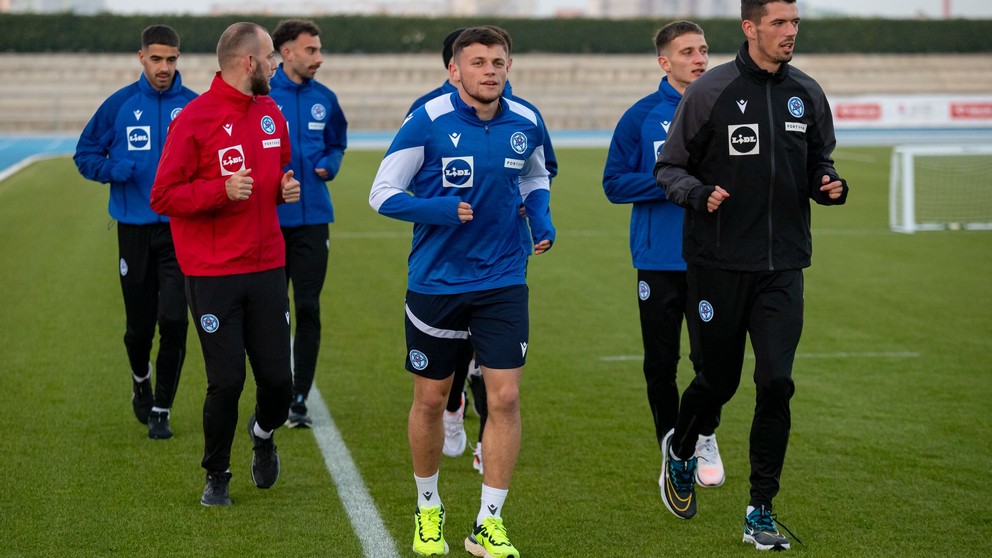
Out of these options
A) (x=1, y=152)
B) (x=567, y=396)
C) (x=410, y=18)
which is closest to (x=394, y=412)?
(x=567, y=396)

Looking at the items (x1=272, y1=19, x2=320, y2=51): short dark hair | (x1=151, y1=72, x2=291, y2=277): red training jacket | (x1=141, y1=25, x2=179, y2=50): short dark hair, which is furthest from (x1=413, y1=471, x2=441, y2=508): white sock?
(x1=272, y1=19, x2=320, y2=51): short dark hair

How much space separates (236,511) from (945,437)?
4003 mm

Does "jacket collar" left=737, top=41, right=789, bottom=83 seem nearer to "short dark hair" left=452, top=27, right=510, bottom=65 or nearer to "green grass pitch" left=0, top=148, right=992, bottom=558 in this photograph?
"short dark hair" left=452, top=27, right=510, bottom=65

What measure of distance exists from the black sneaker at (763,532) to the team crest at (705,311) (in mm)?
819

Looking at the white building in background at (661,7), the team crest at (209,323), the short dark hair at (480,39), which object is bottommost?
the team crest at (209,323)

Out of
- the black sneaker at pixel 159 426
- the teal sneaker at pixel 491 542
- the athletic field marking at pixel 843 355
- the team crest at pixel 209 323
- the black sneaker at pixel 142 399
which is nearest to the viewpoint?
the teal sneaker at pixel 491 542

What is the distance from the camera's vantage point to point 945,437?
7.22 meters

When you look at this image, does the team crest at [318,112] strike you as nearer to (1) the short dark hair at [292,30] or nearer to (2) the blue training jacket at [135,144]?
(1) the short dark hair at [292,30]

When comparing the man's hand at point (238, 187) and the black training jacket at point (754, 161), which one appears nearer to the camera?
the black training jacket at point (754, 161)

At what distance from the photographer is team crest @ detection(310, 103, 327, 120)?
7.70 meters

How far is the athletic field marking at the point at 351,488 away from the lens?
5.29m

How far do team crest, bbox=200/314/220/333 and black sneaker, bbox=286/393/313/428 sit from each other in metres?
1.88

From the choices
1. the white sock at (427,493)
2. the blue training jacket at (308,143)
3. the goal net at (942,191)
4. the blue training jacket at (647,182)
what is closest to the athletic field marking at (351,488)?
the white sock at (427,493)

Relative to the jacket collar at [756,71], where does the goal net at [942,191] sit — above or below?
below
